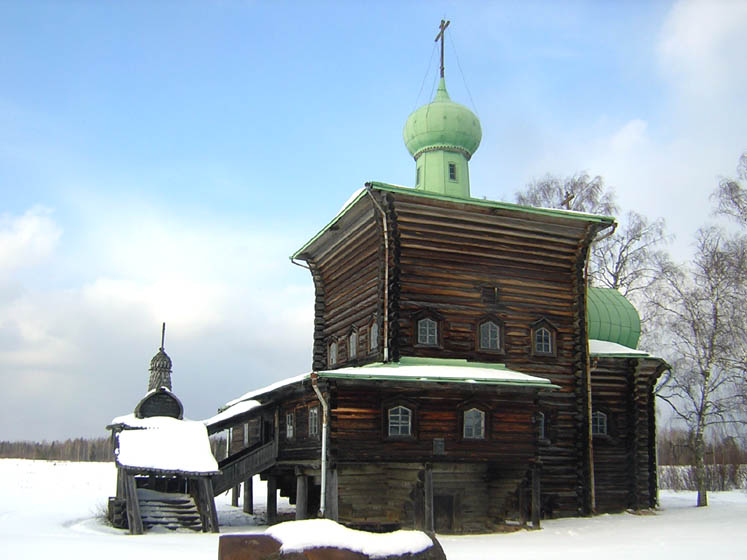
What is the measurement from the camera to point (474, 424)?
2209 cm

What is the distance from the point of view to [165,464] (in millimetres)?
23734

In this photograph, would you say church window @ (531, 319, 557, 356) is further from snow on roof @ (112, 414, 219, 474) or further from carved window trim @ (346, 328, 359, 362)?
snow on roof @ (112, 414, 219, 474)

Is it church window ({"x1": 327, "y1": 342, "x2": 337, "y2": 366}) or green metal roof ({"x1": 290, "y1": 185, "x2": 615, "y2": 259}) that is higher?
green metal roof ({"x1": 290, "y1": 185, "x2": 615, "y2": 259})

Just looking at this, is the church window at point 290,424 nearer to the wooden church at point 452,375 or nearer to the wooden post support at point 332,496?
the wooden church at point 452,375

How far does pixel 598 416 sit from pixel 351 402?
10.7m

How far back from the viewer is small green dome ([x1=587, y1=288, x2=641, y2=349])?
98.3 ft

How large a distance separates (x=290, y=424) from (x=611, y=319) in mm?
12580

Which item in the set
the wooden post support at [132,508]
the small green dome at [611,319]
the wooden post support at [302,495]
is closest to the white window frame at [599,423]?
the small green dome at [611,319]

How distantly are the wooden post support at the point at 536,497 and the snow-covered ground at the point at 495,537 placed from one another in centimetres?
34

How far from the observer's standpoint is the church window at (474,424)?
2202 cm

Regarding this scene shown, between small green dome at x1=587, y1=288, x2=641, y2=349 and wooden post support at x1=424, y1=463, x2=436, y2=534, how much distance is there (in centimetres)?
1109

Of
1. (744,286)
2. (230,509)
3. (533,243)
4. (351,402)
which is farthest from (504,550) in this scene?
(230,509)

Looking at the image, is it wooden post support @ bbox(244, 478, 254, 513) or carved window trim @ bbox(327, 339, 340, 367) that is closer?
carved window trim @ bbox(327, 339, 340, 367)

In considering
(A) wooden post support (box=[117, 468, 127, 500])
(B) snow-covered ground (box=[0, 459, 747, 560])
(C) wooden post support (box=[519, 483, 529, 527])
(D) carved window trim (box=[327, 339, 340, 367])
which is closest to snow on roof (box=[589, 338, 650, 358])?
(B) snow-covered ground (box=[0, 459, 747, 560])
